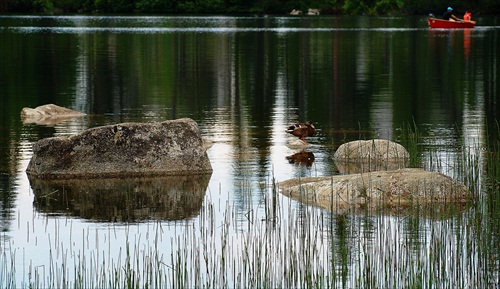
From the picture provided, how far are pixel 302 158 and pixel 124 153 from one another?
147 inches

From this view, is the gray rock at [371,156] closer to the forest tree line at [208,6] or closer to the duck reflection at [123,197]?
the duck reflection at [123,197]

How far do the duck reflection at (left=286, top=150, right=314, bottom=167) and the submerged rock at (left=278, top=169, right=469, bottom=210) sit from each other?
11.8ft

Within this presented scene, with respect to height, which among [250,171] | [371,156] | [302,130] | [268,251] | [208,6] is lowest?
[268,251]

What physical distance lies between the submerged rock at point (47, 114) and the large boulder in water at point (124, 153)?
27.1 feet

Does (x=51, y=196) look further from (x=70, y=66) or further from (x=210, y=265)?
(x=70, y=66)

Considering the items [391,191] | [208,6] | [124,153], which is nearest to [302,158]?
[124,153]

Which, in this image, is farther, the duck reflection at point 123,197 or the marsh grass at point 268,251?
the duck reflection at point 123,197

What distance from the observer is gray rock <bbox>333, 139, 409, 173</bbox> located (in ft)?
63.7

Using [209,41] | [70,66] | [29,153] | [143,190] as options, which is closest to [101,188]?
[143,190]

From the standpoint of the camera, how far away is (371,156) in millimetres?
19859

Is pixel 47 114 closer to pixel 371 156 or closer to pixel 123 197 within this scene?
pixel 371 156

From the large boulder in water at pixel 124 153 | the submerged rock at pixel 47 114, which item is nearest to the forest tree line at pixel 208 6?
the submerged rock at pixel 47 114

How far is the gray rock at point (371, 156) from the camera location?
765 inches

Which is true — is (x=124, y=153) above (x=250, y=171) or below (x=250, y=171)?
above
